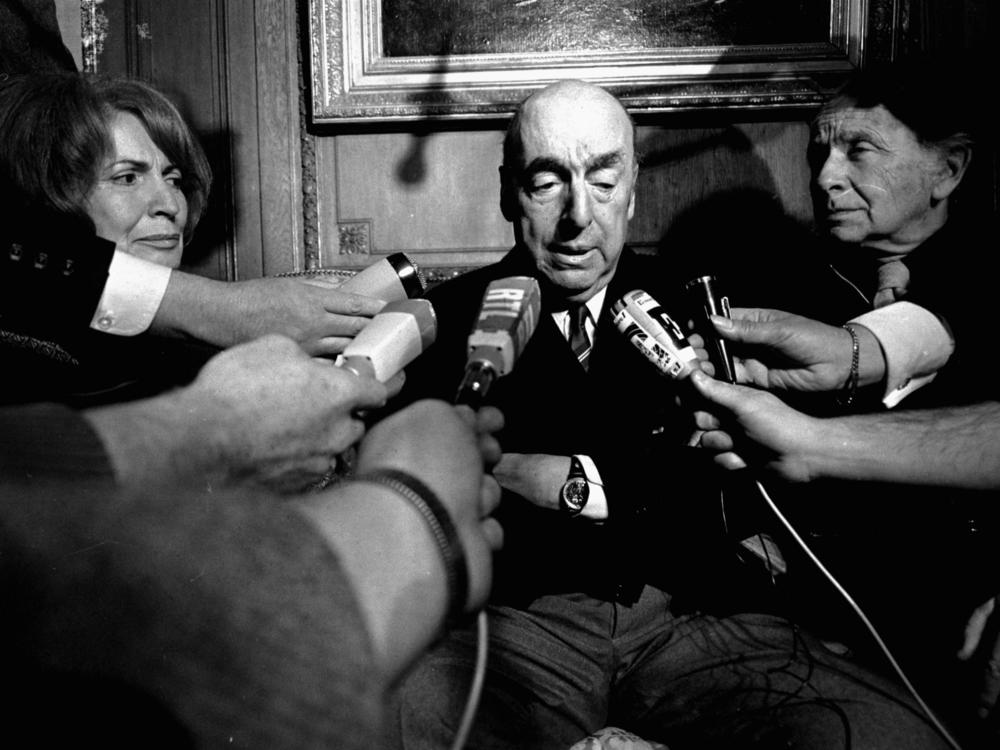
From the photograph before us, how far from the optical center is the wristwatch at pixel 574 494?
1.53 meters

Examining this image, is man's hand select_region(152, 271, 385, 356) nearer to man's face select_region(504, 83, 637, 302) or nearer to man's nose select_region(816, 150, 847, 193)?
man's face select_region(504, 83, 637, 302)

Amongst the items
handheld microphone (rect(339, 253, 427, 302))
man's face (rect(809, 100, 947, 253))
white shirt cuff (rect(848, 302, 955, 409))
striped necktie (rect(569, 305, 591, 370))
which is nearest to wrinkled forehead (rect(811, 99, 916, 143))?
man's face (rect(809, 100, 947, 253))

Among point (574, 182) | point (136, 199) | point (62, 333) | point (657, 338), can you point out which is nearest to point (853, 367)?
point (657, 338)

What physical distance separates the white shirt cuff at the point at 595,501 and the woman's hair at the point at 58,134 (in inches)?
44.9

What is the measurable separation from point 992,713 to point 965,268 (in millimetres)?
887

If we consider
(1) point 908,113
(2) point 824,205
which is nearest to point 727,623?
(2) point 824,205

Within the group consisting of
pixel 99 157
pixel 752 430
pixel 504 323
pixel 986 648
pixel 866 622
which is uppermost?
pixel 99 157

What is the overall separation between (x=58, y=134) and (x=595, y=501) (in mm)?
1314

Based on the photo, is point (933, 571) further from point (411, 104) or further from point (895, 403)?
point (411, 104)

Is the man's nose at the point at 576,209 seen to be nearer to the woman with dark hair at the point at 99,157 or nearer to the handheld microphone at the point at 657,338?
the handheld microphone at the point at 657,338

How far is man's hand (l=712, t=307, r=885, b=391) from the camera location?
140 cm

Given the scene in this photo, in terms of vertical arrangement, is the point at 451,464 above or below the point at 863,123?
below

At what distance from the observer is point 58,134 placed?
170 cm

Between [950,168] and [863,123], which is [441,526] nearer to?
[863,123]
